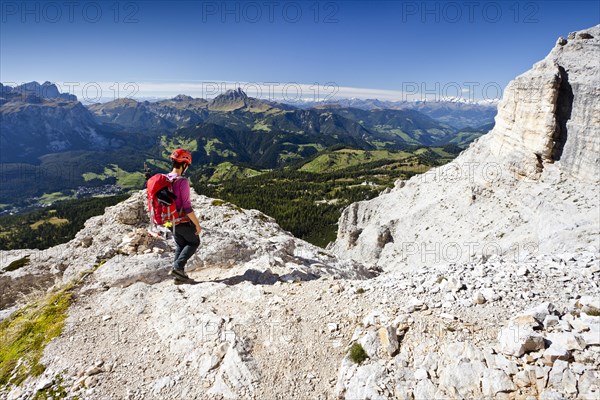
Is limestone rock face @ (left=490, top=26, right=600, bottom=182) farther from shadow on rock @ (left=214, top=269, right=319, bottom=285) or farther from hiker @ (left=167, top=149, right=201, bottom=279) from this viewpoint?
hiker @ (left=167, top=149, right=201, bottom=279)

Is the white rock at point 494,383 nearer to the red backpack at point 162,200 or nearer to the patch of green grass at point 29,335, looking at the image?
the red backpack at point 162,200

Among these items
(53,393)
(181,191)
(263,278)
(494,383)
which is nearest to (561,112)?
(263,278)

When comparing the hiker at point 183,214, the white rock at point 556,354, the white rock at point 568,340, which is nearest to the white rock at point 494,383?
the white rock at point 556,354

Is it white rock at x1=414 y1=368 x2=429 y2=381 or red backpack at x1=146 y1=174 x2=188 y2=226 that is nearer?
white rock at x1=414 y1=368 x2=429 y2=381

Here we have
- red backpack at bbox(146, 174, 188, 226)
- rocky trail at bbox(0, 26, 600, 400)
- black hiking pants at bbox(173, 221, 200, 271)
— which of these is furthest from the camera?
black hiking pants at bbox(173, 221, 200, 271)

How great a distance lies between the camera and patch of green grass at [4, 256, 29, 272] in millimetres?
19522

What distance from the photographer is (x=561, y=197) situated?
30.3m

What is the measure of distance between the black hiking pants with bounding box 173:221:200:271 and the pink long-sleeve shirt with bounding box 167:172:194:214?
1032 mm

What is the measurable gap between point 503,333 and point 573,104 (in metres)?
35.7

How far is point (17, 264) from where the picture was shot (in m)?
20.2

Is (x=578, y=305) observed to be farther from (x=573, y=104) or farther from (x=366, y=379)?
(x=573, y=104)

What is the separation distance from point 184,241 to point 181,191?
255 centimetres

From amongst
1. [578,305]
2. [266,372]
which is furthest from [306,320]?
[578,305]

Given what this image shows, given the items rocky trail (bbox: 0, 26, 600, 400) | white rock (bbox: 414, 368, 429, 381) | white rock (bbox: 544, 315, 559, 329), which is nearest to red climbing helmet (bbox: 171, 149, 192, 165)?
rocky trail (bbox: 0, 26, 600, 400)
